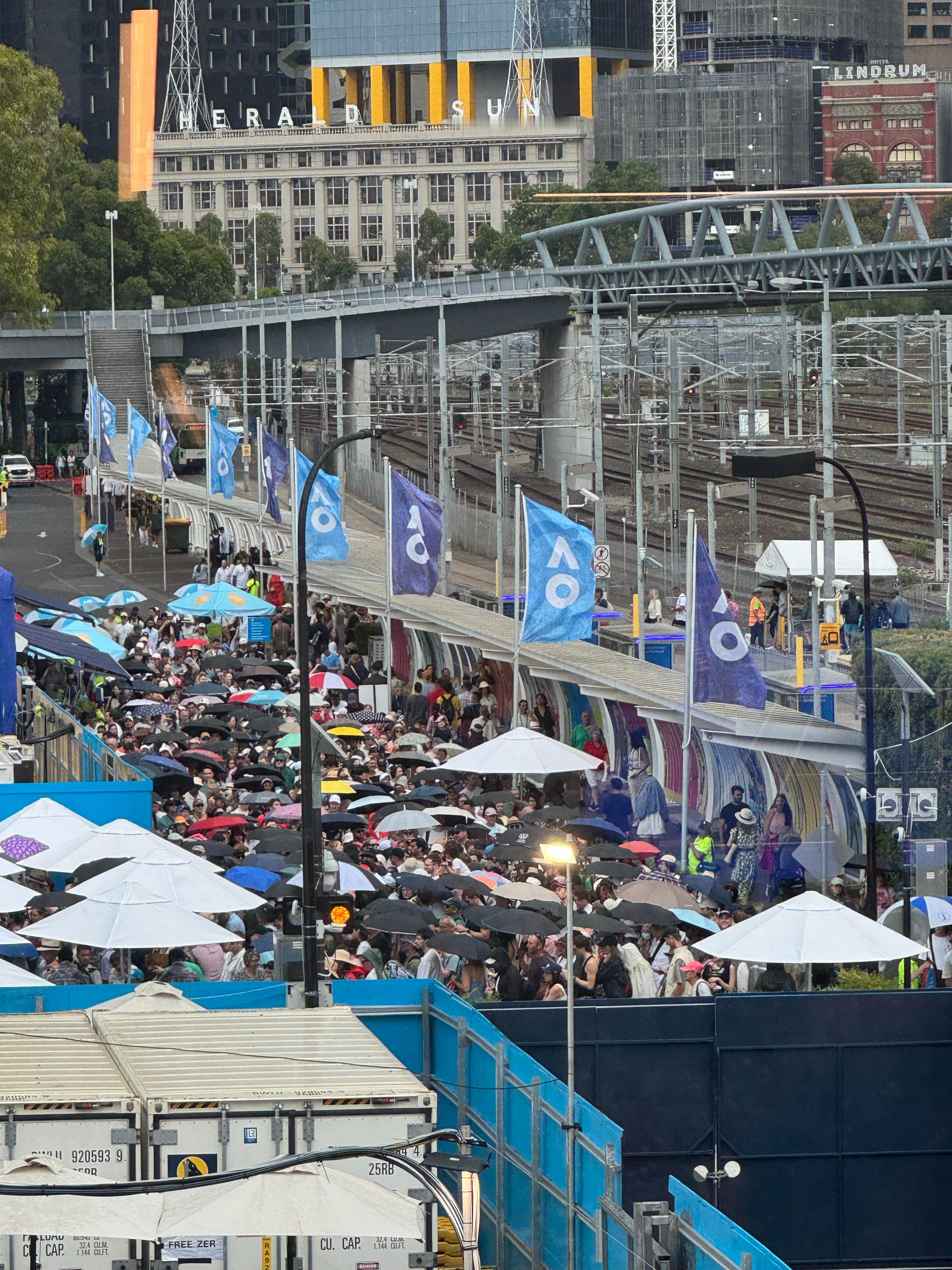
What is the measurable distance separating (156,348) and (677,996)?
7917 centimetres

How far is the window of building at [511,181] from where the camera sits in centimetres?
18962

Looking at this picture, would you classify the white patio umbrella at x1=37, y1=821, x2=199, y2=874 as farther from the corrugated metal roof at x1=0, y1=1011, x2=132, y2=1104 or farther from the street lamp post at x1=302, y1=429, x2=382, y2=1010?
the corrugated metal roof at x1=0, y1=1011, x2=132, y2=1104

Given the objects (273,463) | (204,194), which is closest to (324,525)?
(273,463)

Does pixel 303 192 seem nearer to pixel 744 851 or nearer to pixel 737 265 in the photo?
pixel 737 265

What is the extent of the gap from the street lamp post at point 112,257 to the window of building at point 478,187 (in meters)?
82.9

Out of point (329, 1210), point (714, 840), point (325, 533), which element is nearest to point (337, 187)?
point (325, 533)

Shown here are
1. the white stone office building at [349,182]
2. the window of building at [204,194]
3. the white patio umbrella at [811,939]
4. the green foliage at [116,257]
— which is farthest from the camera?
the window of building at [204,194]

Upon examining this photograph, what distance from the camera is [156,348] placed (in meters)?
93.2

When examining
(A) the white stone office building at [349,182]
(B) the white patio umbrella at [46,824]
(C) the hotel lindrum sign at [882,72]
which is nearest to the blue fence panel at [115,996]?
(B) the white patio umbrella at [46,824]

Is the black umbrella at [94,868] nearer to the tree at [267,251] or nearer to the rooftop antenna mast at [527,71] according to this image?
the tree at [267,251]

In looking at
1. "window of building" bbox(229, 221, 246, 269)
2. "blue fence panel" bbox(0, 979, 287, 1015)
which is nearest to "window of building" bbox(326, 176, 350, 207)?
"window of building" bbox(229, 221, 246, 269)

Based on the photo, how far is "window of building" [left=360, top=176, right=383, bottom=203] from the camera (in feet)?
639

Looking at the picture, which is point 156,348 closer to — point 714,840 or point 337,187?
point 714,840

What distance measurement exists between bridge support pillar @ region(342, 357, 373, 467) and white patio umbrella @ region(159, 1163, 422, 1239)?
6859cm
